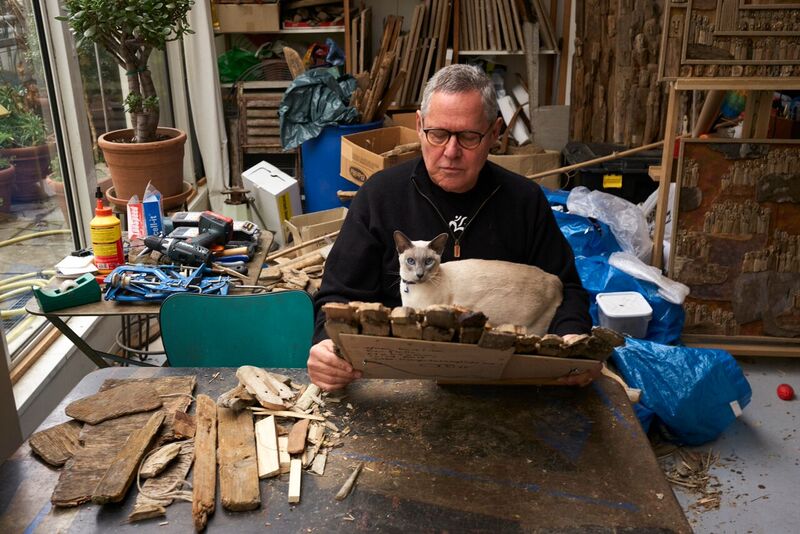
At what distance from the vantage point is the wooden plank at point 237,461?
1.37 metres

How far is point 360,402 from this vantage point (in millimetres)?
1710

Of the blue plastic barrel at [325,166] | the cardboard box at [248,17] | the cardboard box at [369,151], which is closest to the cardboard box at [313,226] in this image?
the cardboard box at [369,151]

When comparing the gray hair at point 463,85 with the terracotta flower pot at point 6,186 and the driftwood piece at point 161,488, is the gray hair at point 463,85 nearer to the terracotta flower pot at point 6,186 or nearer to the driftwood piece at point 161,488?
the driftwood piece at point 161,488

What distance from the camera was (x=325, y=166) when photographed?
528 centimetres

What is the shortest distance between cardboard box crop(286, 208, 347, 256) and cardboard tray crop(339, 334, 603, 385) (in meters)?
2.71

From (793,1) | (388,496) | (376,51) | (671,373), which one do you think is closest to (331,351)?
(388,496)

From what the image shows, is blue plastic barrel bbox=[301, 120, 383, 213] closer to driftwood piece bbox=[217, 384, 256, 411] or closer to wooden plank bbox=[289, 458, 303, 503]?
driftwood piece bbox=[217, 384, 256, 411]

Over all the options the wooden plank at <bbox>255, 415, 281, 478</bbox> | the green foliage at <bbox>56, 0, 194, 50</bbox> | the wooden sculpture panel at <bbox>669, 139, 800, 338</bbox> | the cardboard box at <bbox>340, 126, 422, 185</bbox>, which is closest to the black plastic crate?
the wooden sculpture panel at <bbox>669, 139, 800, 338</bbox>

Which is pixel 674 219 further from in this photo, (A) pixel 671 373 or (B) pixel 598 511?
(B) pixel 598 511

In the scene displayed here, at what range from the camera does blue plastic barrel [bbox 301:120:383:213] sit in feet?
16.9

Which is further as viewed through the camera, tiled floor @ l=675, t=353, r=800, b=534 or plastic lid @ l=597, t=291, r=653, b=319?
plastic lid @ l=597, t=291, r=653, b=319

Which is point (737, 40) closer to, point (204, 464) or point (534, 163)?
point (534, 163)

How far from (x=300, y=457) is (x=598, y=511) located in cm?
62

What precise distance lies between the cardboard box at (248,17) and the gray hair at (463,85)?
4.42m
